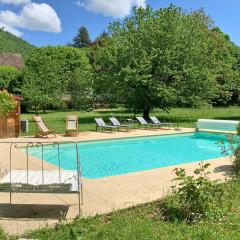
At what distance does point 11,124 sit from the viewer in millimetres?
16266

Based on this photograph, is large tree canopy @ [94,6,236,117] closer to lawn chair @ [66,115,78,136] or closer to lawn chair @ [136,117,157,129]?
lawn chair @ [136,117,157,129]

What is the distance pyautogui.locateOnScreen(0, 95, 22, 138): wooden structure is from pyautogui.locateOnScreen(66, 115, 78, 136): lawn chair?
2.10 metres

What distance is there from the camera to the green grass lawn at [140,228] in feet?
16.8

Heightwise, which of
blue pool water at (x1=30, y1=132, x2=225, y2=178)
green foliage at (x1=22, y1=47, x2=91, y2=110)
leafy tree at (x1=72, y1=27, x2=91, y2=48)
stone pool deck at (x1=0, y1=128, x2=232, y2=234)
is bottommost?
blue pool water at (x1=30, y1=132, x2=225, y2=178)

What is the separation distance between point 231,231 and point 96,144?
11189 mm

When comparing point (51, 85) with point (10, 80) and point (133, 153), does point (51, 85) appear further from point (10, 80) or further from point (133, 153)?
point (133, 153)

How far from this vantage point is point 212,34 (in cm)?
4003

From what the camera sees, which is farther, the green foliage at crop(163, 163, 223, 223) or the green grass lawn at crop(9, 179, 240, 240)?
the green foliage at crop(163, 163, 223, 223)

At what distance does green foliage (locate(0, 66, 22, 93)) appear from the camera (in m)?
38.0

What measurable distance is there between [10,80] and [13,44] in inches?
1449

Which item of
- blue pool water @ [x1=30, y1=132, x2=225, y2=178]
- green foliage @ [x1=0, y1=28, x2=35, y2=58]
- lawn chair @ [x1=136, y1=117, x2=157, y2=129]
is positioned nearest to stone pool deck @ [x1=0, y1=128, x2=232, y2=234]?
blue pool water @ [x1=30, y1=132, x2=225, y2=178]

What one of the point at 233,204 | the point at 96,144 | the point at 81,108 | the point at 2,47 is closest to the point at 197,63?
the point at 96,144

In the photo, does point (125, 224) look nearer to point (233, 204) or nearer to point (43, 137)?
point (233, 204)

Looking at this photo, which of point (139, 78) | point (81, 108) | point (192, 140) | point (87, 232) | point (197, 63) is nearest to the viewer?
point (87, 232)
